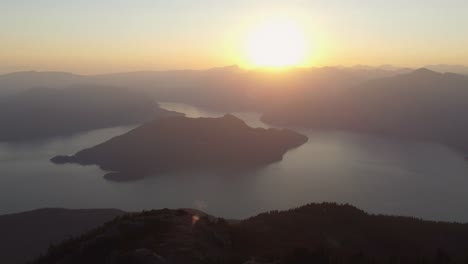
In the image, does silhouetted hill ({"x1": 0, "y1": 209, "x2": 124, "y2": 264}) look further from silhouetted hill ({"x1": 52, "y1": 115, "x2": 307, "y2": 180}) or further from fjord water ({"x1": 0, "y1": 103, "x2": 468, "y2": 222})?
silhouetted hill ({"x1": 52, "y1": 115, "x2": 307, "y2": 180})

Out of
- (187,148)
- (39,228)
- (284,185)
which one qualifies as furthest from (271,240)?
(187,148)

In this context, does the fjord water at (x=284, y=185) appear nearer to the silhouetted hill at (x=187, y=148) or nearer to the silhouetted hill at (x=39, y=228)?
the silhouetted hill at (x=187, y=148)

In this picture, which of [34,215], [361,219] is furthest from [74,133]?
[361,219]

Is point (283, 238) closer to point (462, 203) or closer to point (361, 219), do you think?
point (361, 219)

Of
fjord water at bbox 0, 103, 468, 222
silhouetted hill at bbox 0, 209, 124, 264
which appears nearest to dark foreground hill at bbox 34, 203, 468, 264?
silhouetted hill at bbox 0, 209, 124, 264

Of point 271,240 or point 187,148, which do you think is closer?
point 271,240

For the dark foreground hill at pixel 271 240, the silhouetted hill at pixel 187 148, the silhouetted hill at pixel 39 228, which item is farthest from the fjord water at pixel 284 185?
the dark foreground hill at pixel 271 240

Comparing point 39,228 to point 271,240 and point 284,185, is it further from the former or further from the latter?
point 284,185
